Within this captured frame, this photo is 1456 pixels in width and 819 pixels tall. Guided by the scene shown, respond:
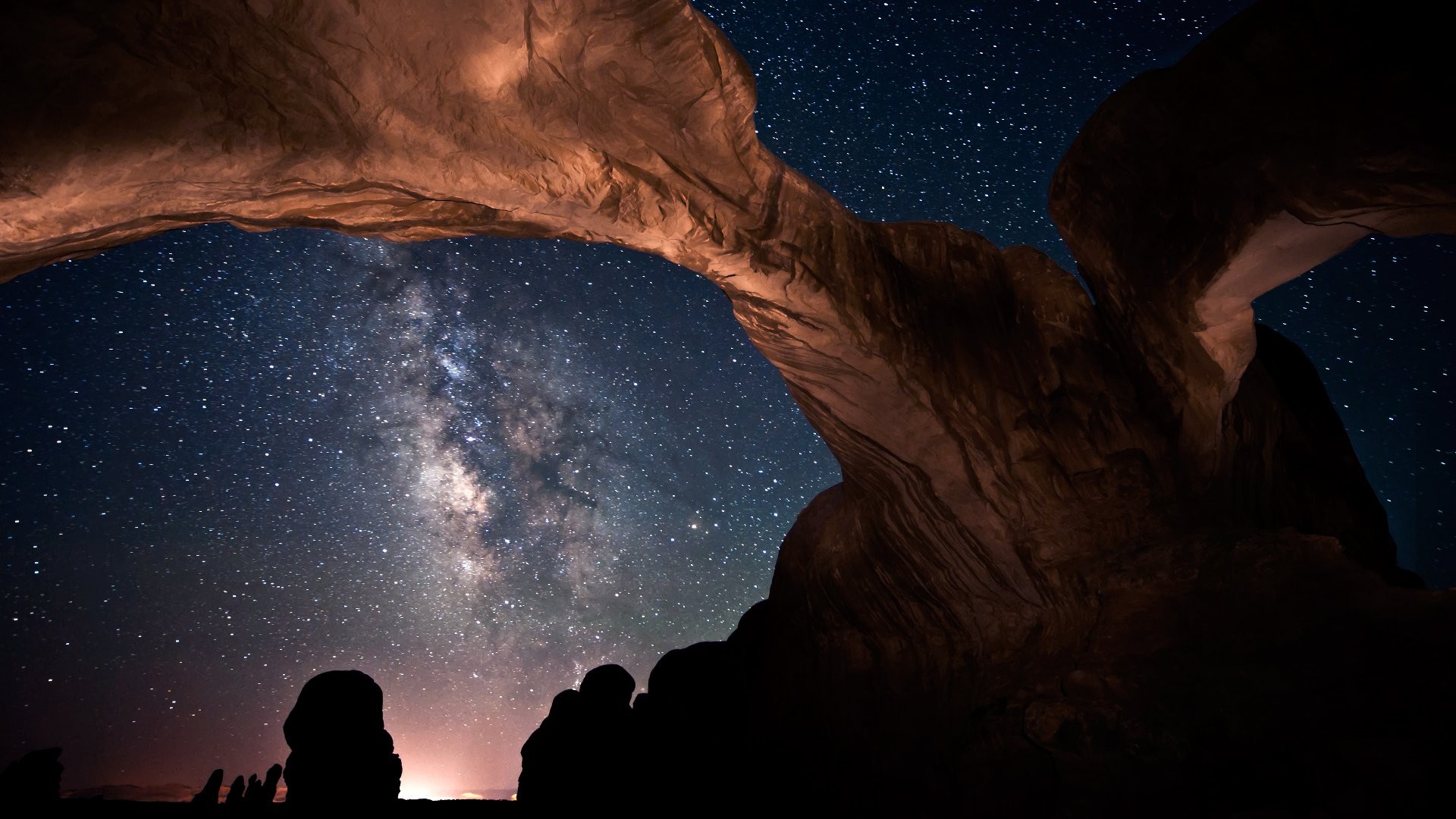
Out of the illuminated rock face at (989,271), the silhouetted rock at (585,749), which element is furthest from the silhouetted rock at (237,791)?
the illuminated rock face at (989,271)

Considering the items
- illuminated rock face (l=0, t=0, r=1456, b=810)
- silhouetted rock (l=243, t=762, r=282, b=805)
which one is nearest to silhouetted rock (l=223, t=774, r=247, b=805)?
silhouetted rock (l=243, t=762, r=282, b=805)

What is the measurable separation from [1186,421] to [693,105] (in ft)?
15.5

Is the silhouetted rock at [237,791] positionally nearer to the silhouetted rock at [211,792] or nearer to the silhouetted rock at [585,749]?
the silhouetted rock at [211,792]

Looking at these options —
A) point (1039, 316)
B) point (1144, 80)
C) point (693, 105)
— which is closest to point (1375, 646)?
point (1039, 316)

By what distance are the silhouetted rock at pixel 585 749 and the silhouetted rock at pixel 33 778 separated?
530cm

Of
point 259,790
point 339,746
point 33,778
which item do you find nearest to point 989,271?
point 339,746

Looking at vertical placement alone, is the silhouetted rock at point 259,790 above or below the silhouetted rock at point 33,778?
below

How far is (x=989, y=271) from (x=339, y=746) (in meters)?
9.12

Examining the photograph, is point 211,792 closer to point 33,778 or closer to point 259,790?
point 259,790

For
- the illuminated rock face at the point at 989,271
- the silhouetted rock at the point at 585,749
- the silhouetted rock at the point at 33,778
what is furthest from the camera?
the silhouetted rock at the point at 585,749

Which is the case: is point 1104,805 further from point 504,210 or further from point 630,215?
point 504,210

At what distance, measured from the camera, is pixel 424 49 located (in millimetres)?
→ 3537

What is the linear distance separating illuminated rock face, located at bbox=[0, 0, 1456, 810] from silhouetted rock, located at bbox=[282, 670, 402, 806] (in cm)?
554

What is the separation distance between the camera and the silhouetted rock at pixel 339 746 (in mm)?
7992
